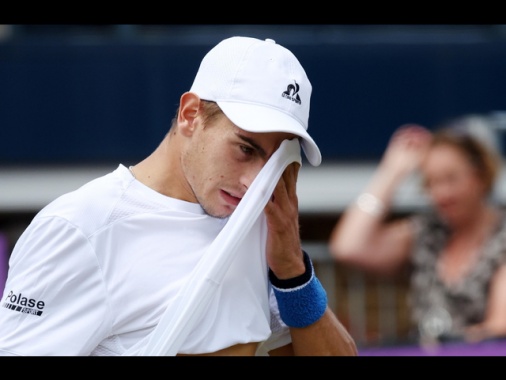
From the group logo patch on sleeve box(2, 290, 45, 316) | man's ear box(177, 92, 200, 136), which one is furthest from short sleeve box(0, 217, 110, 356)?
man's ear box(177, 92, 200, 136)

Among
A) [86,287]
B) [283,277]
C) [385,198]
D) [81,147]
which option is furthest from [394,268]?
[81,147]

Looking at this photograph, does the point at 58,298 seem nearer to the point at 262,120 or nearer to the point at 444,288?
Result: the point at 262,120

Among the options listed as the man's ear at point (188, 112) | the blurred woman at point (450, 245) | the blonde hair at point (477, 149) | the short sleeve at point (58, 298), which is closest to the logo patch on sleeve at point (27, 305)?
the short sleeve at point (58, 298)

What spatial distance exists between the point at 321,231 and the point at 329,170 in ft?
1.30

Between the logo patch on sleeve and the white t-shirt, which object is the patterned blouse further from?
the logo patch on sleeve

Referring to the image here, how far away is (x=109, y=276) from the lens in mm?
2480

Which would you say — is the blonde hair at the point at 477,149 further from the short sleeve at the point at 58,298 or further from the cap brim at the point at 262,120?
the short sleeve at the point at 58,298

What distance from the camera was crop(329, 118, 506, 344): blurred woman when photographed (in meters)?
4.44

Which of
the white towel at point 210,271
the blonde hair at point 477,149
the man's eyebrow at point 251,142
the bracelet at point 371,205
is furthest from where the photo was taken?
the bracelet at point 371,205

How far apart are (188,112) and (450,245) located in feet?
7.28

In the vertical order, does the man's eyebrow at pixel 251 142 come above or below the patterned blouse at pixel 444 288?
above

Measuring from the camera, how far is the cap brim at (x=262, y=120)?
2.50m

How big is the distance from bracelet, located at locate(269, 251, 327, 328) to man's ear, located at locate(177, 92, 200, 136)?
41 centimetres

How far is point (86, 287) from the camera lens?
8.05 ft
